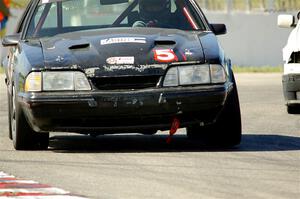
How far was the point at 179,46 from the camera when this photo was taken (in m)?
9.67

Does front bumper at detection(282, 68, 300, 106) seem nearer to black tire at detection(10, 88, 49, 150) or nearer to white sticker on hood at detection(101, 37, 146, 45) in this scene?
white sticker on hood at detection(101, 37, 146, 45)

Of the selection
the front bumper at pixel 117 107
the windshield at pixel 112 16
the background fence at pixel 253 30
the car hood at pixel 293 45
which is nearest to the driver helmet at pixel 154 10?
the windshield at pixel 112 16

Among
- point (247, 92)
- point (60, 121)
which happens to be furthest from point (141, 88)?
point (247, 92)

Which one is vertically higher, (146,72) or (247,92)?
(146,72)

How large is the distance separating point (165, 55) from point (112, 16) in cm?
160

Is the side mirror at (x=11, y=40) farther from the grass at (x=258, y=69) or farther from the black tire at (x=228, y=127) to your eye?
the grass at (x=258, y=69)

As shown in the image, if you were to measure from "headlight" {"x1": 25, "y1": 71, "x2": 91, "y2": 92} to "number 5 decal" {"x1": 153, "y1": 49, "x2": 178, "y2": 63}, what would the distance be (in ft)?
2.00

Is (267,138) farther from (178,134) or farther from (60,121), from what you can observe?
(60,121)

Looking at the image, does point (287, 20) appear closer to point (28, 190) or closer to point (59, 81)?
point (59, 81)

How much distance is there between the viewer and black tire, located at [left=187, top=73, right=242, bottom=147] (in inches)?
387

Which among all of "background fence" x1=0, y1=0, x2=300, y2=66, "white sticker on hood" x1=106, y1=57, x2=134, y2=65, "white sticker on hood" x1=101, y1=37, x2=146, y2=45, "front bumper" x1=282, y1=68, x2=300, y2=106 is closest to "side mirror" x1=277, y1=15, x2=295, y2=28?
"front bumper" x1=282, y1=68, x2=300, y2=106

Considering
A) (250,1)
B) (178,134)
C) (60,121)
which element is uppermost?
(60,121)

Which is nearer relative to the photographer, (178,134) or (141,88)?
(141,88)

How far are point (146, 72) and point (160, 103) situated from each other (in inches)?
10.9
